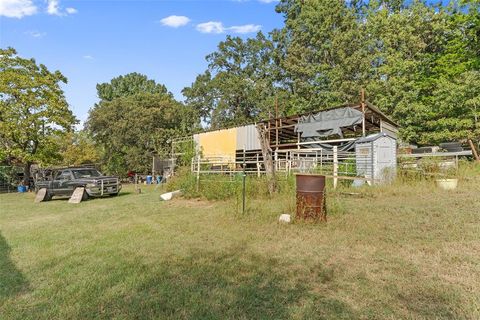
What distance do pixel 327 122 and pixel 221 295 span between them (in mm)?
12658

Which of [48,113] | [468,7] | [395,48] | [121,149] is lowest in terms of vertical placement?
[121,149]

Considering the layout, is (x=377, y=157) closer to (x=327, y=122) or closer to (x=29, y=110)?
(x=327, y=122)

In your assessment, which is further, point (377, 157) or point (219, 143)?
point (219, 143)

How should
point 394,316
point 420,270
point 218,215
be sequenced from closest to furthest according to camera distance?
1. point 394,316
2. point 420,270
3. point 218,215

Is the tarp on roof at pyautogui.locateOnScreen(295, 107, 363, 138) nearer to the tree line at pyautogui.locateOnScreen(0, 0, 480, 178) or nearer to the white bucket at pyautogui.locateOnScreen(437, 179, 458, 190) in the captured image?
the tree line at pyautogui.locateOnScreen(0, 0, 480, 178)

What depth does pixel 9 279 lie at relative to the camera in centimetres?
397

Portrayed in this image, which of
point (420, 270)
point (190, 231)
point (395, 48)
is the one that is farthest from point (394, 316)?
point (395, 48)

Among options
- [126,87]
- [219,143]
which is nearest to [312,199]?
[219,143]

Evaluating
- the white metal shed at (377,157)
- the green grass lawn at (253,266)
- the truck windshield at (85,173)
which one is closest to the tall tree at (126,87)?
the truck windshield at (85,173)

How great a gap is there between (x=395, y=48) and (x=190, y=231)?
23664mm

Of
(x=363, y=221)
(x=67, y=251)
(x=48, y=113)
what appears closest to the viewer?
(x=67, y=251)

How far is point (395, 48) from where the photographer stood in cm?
2369

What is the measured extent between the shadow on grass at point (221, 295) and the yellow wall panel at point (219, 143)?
51.5ft

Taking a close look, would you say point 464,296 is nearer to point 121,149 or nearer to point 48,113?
point 48,113
